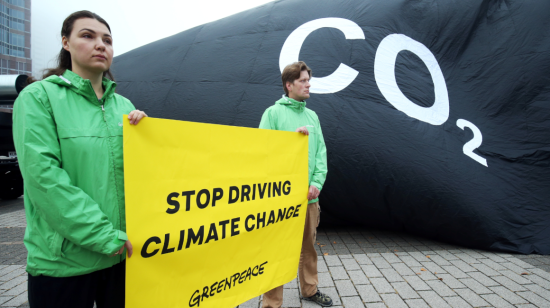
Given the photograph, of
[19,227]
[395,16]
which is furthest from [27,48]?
[395,16]

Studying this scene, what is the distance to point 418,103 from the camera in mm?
4078

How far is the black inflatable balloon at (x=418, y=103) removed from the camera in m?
3.83

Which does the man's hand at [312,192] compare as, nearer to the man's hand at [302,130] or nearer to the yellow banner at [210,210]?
the yellow banner at [210,210]

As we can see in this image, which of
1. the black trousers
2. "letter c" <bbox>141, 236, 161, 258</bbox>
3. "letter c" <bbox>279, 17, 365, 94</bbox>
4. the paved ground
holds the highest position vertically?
"letter c" <bbox>279, 17, 365, 94</bbox>

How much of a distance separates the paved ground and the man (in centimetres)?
25

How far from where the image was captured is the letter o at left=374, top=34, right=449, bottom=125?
13.3ft

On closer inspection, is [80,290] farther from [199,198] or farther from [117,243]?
[199,198]

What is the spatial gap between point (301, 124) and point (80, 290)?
181cm

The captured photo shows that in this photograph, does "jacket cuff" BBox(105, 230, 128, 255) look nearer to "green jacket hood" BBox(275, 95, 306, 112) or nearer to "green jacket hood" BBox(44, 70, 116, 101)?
"green jacket hood" BBox(44, 70, 116, 101)

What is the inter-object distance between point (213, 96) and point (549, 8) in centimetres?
469

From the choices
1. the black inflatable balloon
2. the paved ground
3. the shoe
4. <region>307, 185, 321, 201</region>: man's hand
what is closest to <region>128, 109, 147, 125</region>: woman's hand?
Result: <region>307, 185, 321, 201</region>: man's hand

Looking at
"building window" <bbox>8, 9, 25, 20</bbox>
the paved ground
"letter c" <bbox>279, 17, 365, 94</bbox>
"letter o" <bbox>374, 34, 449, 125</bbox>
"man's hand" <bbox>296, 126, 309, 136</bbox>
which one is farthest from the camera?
"building window" <bbox>8, 9, 25, 20</bbox>

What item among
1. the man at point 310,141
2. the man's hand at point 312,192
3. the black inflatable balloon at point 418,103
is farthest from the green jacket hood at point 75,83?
the black inflatable balloon at point 418,103

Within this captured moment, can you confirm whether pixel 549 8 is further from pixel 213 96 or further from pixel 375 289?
pixel 213 96
